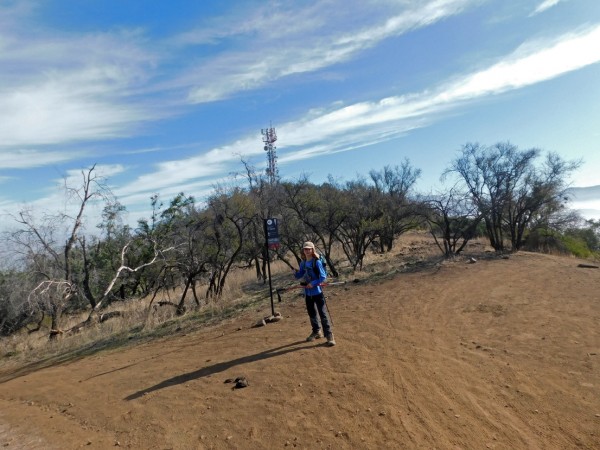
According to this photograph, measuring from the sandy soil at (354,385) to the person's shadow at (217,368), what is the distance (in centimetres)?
4

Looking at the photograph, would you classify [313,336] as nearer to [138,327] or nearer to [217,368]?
[217,368]

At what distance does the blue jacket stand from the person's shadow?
93cm

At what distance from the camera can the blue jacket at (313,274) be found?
7.07 metres

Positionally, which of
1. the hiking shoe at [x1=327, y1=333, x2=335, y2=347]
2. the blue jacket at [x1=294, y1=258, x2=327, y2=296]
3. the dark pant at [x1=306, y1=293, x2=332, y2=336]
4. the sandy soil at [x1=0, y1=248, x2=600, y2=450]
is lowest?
the sandy soil at [x1=0, y1=248, x2=600, y2=450]

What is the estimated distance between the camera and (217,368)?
674 cm

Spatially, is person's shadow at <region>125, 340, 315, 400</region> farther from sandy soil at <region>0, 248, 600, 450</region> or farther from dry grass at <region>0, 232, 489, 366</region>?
dry grass at <region>0, 232, 489, 366</region>

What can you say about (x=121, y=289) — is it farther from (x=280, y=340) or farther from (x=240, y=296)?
(x=280, y=340)

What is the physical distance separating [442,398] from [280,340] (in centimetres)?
354

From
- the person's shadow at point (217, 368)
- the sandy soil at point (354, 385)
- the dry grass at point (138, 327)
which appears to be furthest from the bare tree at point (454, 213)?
the person's shadow at point (217, 368)

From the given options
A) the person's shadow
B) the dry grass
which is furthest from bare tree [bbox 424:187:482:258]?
the person's shadow

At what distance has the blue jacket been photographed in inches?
278

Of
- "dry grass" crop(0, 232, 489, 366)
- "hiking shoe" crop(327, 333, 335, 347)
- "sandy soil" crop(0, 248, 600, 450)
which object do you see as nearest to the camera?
"sandy soil" crop(0, 248, 600, 450)

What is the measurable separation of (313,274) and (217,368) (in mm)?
2177

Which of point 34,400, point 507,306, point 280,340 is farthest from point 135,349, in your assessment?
point 507,306
